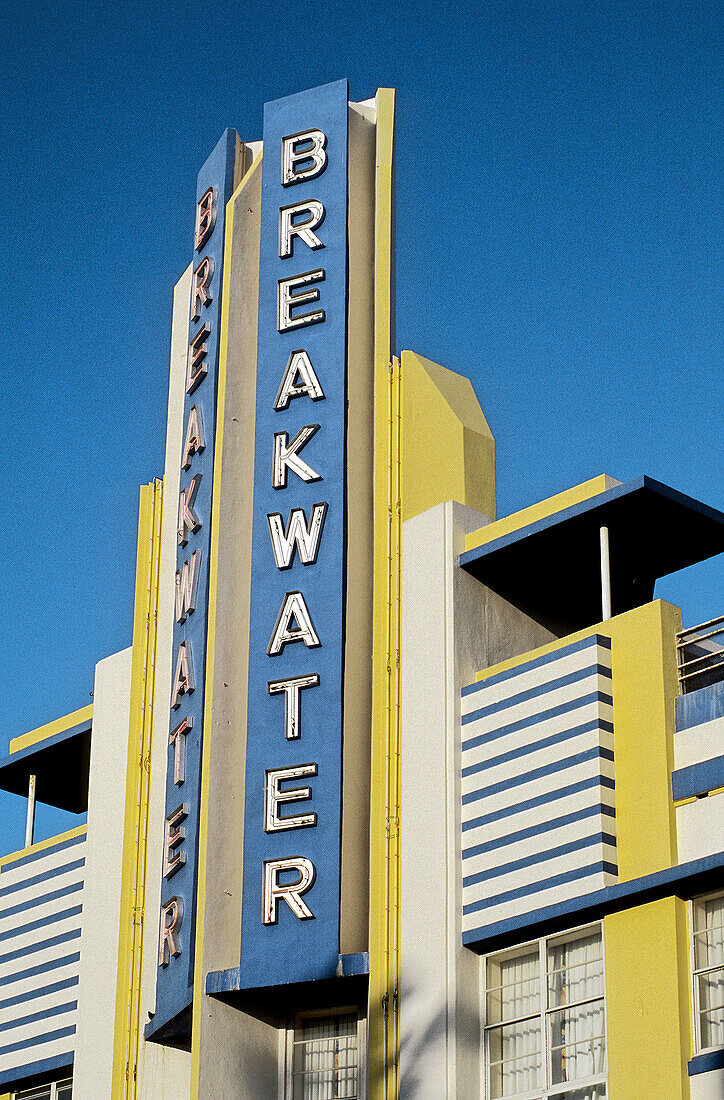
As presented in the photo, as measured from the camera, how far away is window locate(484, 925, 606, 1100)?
25141 mm

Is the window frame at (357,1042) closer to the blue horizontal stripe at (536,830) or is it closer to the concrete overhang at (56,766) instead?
the blue horizontal stripe at (536,830)

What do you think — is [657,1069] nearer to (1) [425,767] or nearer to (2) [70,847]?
(1) [425,767]

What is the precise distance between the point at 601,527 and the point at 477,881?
221 inches

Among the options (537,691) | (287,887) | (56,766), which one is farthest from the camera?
(56,766)

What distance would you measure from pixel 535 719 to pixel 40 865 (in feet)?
42.7

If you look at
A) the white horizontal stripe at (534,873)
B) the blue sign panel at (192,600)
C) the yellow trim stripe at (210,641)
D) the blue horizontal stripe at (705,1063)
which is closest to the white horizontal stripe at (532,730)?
the white horizontal stripe at (534,873)

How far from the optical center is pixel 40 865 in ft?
118

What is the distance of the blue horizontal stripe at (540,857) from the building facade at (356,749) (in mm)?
43

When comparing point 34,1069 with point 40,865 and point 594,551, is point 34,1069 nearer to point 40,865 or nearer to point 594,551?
point 40,865

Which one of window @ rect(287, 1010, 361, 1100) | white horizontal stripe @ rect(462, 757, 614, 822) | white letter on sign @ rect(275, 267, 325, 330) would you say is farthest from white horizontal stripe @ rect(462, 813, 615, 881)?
white letter on sign @ rect(275, 267, 325, 330)

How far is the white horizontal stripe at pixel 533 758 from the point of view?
85.0 ft

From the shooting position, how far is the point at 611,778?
25.7m

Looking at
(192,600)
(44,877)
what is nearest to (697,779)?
(192,600)

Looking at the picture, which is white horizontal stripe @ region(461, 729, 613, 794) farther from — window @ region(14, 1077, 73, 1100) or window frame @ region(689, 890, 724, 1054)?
window @ region(14, 1077, 73, 1100)
